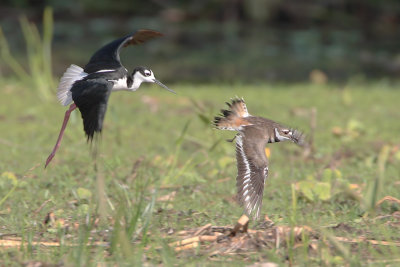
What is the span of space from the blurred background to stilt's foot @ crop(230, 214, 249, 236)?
660 centimetres

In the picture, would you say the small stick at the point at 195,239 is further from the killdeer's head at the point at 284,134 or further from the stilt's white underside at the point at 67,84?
the stilt's white underside at the point at 67,84

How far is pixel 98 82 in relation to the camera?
3762 mm

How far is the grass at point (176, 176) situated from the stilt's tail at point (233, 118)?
0.53m

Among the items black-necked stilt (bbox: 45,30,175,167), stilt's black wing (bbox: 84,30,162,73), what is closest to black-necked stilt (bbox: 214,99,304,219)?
black-necked stilt (bbox: 45,30,175,167)

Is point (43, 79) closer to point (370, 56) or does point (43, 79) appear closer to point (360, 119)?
point (360, 119)

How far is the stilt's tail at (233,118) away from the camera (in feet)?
13.3

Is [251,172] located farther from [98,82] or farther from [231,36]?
[231,36]

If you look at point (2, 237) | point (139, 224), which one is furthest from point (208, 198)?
point (2, 237)

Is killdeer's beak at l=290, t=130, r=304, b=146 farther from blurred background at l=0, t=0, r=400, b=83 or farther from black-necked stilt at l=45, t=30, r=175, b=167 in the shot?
blurred background at l=0, t=0, r=400, b=83

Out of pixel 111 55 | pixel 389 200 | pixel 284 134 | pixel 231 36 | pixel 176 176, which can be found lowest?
pixel 389 200

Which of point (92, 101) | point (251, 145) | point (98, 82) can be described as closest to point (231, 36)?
point (251, 145)

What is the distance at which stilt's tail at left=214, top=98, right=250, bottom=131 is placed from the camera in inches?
159

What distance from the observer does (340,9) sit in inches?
640

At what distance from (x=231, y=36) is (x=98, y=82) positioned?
11.2 metres
